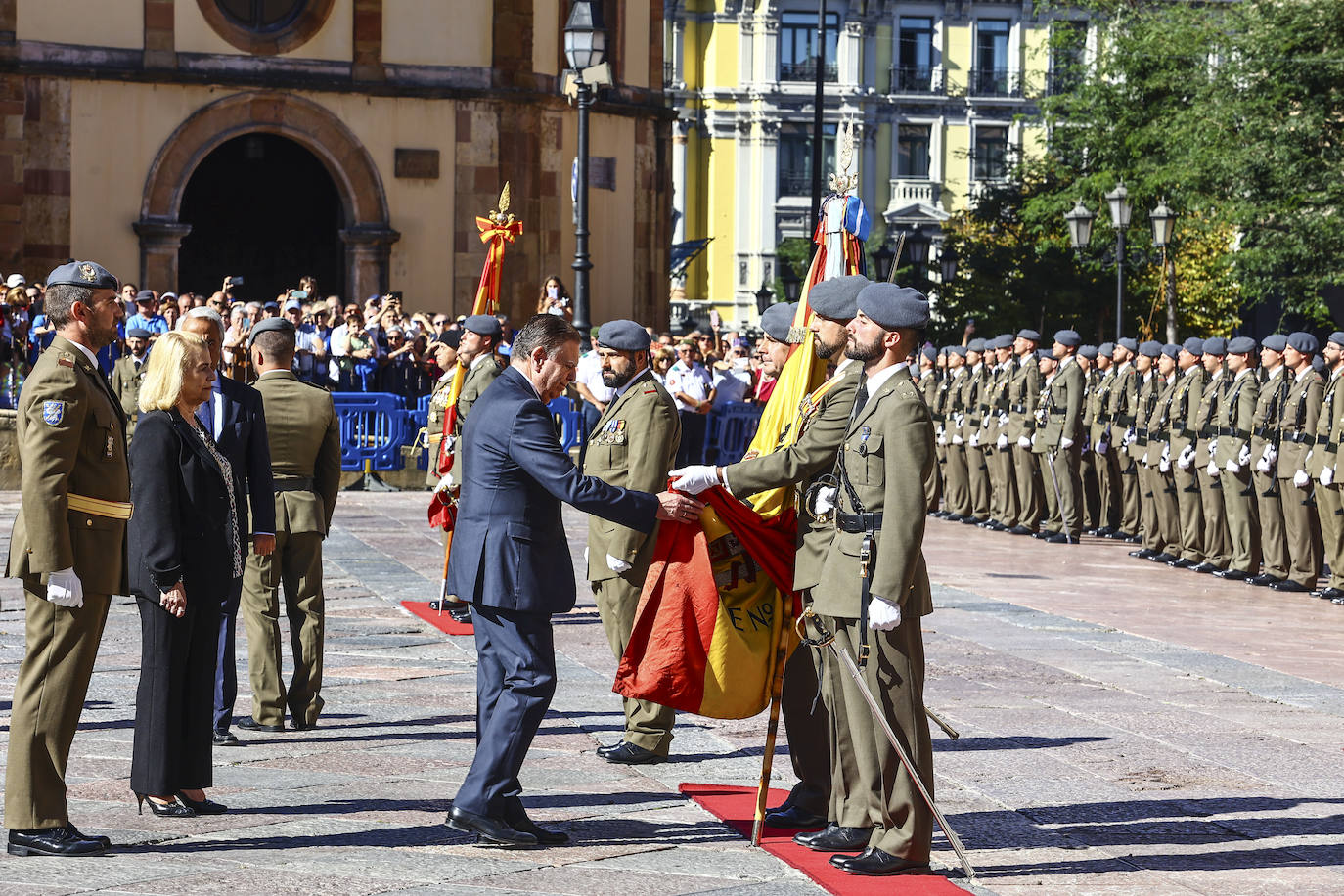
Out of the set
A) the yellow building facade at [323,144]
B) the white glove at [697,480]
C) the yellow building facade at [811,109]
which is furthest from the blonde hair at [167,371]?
the yellow building facade at [811,109]

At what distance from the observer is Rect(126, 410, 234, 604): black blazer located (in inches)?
275

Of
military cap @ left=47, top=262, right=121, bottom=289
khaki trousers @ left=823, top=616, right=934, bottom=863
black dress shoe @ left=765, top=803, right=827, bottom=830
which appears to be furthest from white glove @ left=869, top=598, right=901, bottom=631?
military cap @ left=47, top=262, right=121, bottom=289

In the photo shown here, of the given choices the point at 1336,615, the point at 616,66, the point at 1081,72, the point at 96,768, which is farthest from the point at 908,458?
the point at 1081,72

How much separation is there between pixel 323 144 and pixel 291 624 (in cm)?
1907

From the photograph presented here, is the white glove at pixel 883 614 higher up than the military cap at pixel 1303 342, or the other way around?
the military cap at pixel 1303 342

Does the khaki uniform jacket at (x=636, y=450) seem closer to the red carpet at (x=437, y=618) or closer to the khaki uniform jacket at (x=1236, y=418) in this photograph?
the red carpet at (x=437, y=618)

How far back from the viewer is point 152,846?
667 cm

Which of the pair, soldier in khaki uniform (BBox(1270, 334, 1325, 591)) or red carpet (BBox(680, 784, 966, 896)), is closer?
red carpet (BBox(680, 784, 966, 896))

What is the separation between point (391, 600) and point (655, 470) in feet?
14.7

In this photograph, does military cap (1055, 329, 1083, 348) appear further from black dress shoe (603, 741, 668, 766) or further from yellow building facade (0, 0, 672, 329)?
black dress shoe (603, 741, 668, 766)

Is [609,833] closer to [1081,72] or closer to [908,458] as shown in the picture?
[908,458]

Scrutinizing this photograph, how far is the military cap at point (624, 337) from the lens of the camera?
29.1 ft

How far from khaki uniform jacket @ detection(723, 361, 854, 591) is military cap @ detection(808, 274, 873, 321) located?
323 mm

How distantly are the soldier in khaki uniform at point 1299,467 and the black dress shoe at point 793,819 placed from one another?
9590mm
